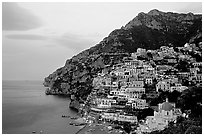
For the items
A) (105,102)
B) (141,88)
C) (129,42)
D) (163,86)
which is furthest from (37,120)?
(129,42)

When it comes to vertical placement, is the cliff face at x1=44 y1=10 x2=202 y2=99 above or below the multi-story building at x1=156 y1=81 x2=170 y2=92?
above

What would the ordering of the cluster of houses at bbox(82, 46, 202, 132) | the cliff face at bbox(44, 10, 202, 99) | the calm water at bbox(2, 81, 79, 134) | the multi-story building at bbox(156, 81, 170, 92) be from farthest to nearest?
1. the cliff face at bbox(44, 10, 202, 99)
2. the multi-story building at bbox(156, 81, 170, 92)
3. the calm water at bbox(2, 81, 79, 134)
4. the cluster of houses at bbox(82, 46, 202, 132)

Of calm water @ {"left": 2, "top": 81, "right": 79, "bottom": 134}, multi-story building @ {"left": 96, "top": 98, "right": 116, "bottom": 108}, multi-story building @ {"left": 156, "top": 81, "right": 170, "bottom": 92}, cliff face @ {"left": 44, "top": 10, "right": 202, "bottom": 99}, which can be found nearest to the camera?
calm water @ {"left": 2, "top": 81, "right": 79, "bottom": 134}

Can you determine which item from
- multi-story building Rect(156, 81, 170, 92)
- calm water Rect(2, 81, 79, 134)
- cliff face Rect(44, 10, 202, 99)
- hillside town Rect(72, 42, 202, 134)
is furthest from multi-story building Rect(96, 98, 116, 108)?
cliff face Rect(44, 10, 202, 99)

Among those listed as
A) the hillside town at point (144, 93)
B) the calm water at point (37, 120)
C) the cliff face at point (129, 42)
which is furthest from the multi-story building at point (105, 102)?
the cliff face at point (129, 42)

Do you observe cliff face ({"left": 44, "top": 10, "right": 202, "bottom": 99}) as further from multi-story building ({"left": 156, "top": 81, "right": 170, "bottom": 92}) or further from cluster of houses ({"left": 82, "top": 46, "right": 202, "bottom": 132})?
multi-story building ({"left": 156, "top": 81, "right": 170, "bottom": 92})

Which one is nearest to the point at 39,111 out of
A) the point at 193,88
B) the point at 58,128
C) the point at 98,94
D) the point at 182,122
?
the point at 98,94

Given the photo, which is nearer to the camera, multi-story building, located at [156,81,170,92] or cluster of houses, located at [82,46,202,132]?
cluster of houses, located at [82,46,202,132]
